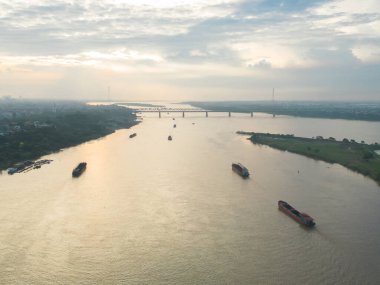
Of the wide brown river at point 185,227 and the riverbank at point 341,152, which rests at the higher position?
the riverbank at point 341,152

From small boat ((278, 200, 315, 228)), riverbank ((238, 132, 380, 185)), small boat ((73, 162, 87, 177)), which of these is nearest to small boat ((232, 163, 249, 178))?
small boat ((278, 200, 315, 228))

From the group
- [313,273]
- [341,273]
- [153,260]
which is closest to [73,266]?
[153,260]

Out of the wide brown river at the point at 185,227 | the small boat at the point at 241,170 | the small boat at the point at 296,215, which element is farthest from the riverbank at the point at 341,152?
the small boat at the point at 296,215

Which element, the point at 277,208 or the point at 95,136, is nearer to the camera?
the point at 277,208

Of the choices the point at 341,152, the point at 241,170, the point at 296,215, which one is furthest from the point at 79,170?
the point at 341,152

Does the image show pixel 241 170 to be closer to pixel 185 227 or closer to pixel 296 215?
pixel 296 215

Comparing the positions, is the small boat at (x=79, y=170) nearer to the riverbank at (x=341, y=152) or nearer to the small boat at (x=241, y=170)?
the small boat at (x=241, y=170)

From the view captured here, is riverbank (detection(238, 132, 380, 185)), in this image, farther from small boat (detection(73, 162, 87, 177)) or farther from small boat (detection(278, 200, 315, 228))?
small boat (detection(73, 162, 87, 177))

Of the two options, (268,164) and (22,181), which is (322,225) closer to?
(268,164)
